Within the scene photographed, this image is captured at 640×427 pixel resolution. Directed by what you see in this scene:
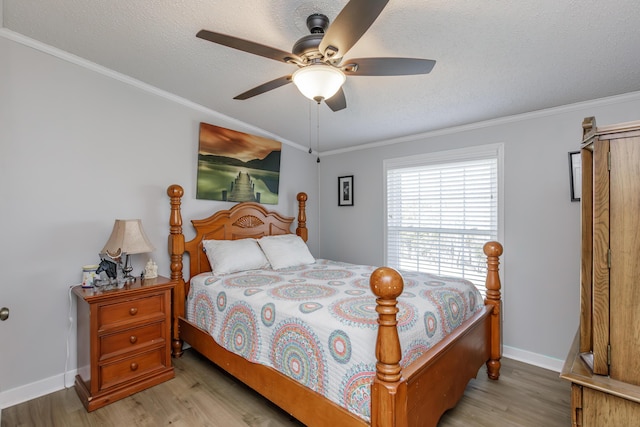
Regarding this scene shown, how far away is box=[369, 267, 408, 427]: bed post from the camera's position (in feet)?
4.19

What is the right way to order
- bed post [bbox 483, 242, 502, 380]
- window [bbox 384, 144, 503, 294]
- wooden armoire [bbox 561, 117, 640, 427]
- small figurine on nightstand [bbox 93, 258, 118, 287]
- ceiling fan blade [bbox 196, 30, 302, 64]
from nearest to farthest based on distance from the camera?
wooden armoire [bbox 561, 117, 640, 427]
ceiling fan blade [bbox 196, 30, 302, 64]
small figurine on nightstand [bbox 93, 258, 118, 287]
bed post [bbox 483, 242, 502, 380]
window [bbox 384, 144, 503, 294]

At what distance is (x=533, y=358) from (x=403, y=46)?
9.39ft

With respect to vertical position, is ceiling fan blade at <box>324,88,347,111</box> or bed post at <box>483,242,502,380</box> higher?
ceiling fan blade at <box>324,88,347,111</box>

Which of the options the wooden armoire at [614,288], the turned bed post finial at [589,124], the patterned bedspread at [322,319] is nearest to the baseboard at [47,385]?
the patterned bedspread at [322,319]

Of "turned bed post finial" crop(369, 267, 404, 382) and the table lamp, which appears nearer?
"turned bed post finial" crop(369, 267, 404, 382)

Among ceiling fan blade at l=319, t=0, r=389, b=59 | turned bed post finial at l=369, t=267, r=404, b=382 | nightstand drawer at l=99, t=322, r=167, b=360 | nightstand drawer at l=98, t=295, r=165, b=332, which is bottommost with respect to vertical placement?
nightstand drawer at l=99, t=322, r=167, b=360

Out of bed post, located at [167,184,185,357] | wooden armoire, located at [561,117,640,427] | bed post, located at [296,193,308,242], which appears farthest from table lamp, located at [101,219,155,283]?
wooden armoire, located at [561,117,640,427]

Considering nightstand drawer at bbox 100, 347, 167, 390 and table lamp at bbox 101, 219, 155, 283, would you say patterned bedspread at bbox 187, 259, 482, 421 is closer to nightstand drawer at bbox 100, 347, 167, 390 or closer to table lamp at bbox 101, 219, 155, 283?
nightstand drawer at bbox 100, 347, 167, 390

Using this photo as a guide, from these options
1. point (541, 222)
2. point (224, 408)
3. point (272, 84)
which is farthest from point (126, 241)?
point (541, 222)

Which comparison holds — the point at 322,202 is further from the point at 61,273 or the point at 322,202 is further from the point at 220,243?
the point at 61,273

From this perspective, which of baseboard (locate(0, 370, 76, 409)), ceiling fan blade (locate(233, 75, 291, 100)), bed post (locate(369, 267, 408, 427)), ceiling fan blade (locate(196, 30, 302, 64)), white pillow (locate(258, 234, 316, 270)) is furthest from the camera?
white pillow (locate(258, 234, 316, 270))

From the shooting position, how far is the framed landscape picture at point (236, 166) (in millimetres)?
3096

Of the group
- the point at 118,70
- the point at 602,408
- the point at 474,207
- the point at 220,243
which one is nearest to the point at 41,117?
the point at 118,70

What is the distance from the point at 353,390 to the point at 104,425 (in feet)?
5.33
